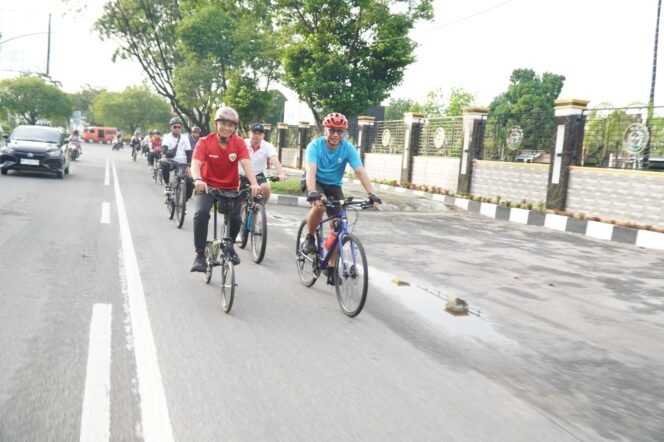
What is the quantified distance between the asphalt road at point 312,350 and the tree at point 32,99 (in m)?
77.1

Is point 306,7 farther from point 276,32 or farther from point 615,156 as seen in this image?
point 615,156

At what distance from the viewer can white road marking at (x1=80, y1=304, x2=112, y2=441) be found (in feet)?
9.61

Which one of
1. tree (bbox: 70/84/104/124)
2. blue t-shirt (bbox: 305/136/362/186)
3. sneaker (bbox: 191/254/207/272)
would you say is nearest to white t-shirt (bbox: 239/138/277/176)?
blue t-shirt (bbox: 305/136/362/186)

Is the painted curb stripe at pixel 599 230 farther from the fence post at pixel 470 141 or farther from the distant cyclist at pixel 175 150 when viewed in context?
the distant cyclist at pixel 175 150

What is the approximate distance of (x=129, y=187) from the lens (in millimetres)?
17312

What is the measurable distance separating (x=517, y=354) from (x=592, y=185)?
420 inches

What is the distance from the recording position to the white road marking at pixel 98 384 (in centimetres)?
293

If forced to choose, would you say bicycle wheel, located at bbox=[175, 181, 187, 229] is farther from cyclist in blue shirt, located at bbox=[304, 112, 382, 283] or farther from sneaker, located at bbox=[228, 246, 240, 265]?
sneaker, located at bbox=[228, 246, 240, 265]

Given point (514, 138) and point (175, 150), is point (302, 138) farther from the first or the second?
point (175, 150)

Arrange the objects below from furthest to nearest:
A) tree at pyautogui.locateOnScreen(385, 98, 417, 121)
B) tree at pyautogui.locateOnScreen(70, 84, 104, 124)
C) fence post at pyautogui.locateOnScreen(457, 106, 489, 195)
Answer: tree at pyautogui.locateOnScreen(70, 84, 104, 124) → tree at pyautogui.locateOnScreen(385, 98, 417, 121) → fence post at pyautogui.locateOnScreen(457, 106, 489, 195)

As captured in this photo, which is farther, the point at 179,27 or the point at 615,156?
the point at 179,27

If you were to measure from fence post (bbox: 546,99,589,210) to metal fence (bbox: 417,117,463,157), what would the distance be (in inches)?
178

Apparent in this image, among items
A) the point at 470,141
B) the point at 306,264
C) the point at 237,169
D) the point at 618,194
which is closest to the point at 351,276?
the point at 306,264

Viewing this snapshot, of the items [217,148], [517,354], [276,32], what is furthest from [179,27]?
[517,354]
